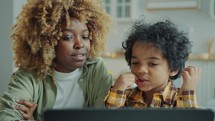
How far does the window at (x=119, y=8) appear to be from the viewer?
3.48 m

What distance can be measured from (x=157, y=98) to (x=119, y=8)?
257 centimetres

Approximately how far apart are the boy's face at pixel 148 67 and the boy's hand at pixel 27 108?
35 cm

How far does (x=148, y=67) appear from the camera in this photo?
102 cm

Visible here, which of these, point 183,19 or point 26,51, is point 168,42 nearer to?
point 26,51

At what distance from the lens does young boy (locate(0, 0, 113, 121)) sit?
1.02m

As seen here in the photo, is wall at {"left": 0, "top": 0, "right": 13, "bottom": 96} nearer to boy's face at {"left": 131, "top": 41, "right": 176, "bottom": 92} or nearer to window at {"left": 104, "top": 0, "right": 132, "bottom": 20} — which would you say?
boy's face at {"left": 131, "top": 41, "right": 176, "bottom": 92}

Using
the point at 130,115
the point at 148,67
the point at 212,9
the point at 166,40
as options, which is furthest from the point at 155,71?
the point at 212,9

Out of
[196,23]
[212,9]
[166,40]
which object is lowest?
[166,40]

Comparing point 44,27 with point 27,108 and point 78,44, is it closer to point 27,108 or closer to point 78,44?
point 78,44

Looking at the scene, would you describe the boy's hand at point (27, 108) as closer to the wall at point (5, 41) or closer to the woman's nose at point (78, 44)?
the woman's nose at point (78, 44)

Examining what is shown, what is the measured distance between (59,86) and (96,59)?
0.17 meters

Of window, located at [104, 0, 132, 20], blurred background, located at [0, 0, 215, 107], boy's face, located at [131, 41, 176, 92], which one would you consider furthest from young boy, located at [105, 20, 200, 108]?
window, located at [104, 0, 132, 20]

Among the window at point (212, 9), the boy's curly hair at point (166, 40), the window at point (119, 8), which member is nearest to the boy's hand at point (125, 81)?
the boy's curly hair at point (166, 40)

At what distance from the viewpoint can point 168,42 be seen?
Result: 1071 millimetres
